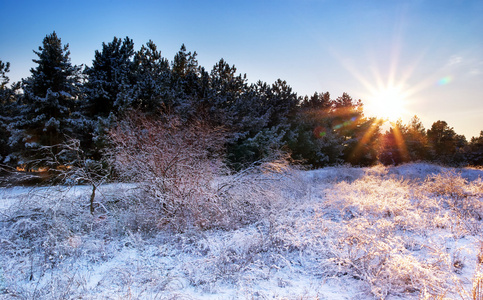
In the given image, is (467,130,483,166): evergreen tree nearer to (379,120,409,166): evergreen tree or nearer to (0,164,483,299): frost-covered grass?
(379,120,409,166): evergreen tree

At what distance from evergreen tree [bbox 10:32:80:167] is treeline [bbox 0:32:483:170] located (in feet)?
0.16

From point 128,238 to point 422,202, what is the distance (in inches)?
333

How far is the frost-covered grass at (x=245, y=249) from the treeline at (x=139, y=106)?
3284 mm

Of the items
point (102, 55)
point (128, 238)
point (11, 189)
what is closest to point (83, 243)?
point (128, 238)

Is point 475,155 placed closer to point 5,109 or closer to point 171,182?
point 171,182

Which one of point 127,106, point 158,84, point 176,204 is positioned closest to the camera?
point 176,204

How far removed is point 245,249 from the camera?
493 centimetres

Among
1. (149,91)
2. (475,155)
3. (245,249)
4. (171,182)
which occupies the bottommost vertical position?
(245,249)

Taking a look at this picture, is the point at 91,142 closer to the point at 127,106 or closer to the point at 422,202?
the point at 127,106

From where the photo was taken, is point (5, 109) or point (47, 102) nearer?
point (47, 102)

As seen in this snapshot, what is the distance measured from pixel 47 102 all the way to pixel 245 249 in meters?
15.3

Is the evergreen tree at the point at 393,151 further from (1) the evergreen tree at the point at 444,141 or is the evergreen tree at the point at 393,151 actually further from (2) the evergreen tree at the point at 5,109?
(2) the evergreen tree at the point at 5,109

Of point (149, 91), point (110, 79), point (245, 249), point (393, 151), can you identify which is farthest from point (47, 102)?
point (393, 151)

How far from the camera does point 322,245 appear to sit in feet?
15.8
